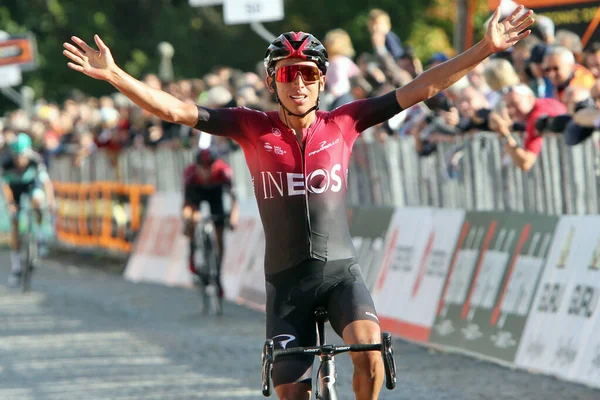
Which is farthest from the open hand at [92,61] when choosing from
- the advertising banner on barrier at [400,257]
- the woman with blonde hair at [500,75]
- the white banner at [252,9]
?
the white banner at [252,9]

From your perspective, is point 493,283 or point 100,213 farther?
point 100,213

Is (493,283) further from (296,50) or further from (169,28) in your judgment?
(169,28)

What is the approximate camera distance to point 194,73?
154ft

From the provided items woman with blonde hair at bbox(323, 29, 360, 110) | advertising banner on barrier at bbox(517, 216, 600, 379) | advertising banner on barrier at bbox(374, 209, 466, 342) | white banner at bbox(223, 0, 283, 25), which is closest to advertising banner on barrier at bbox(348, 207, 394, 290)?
advertising banner on barrier at bbox(374, 209, 466, 342)

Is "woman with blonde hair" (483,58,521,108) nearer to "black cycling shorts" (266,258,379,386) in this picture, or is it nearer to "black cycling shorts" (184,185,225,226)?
"black cycling shorts" (184,185,225,226)

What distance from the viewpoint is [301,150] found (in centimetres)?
674

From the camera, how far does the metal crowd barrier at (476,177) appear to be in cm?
1065

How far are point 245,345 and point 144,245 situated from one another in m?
8.51

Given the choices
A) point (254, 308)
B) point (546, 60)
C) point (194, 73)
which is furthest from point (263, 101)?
point (194, 73)

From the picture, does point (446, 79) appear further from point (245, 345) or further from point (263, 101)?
point (263, 101)

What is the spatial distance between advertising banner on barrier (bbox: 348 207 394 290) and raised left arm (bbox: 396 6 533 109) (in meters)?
6.86

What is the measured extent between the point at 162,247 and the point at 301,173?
13.9 metres

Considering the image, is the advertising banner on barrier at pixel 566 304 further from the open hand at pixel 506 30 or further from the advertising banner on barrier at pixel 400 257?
the open hand at pixel 506 30

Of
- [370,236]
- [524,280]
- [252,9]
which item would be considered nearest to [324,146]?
[524,280]
